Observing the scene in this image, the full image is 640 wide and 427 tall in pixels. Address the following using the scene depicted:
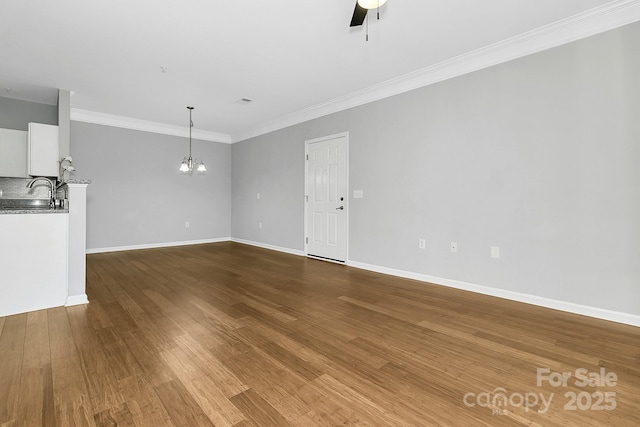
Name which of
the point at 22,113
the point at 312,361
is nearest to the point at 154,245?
the point at 22,113

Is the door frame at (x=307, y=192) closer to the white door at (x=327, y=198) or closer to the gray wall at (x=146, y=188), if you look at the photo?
the white door at (x=327, y=198)

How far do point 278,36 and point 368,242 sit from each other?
2.96 m

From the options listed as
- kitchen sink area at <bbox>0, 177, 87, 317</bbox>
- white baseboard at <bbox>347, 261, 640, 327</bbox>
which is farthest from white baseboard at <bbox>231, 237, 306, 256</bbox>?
kitchen sink area at <bbox>0, 177, 87, 317</bbox>

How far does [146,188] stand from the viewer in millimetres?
Result: 6367

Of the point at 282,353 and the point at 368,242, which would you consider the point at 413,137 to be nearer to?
the point at 368,242

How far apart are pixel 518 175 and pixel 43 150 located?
246 inches

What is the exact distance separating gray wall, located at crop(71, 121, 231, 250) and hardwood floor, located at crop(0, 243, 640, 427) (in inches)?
123

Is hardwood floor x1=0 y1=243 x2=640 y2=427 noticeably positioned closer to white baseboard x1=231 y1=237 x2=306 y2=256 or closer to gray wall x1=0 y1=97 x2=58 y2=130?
white baseboard x1=231 y1=237 x2=306 y2=256

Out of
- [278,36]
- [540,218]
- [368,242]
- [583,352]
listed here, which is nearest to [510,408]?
[583,352]

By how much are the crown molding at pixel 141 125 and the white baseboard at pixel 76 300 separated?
4.10m

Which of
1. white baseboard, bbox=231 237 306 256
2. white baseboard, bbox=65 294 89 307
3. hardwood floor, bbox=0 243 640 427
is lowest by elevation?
hardwood floor, bbox=0 243 640 427

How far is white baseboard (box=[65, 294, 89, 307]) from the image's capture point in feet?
9.82

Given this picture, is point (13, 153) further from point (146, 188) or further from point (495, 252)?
point (495, 252)

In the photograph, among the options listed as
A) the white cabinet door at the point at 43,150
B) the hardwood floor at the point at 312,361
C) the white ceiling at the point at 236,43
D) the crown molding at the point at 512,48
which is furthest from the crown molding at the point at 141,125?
the hardwood floor at the point at 312,361
